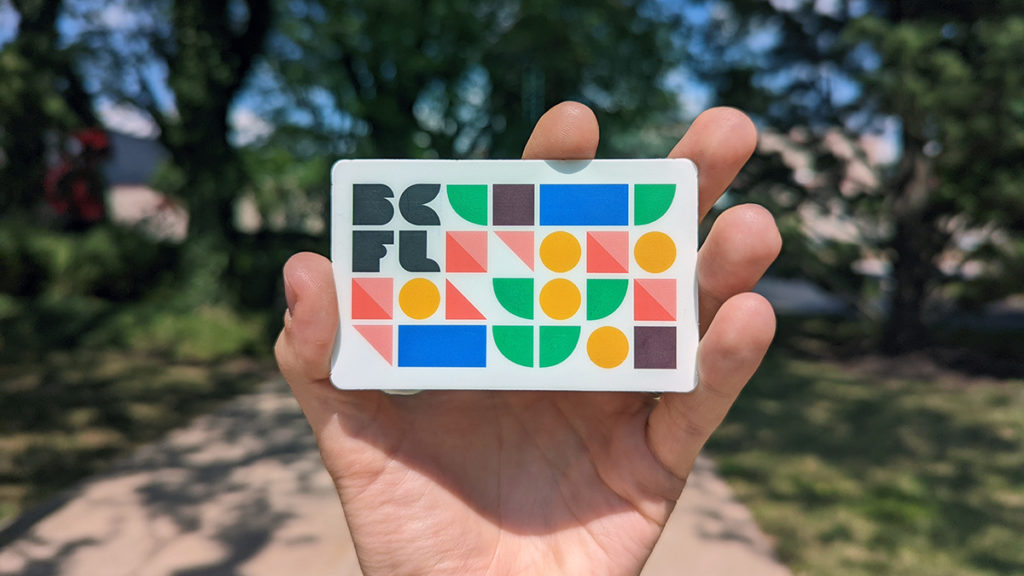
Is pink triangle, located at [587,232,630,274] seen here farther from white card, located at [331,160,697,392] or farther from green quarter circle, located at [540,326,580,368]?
green quarter circle, located at [540,326,580,368]

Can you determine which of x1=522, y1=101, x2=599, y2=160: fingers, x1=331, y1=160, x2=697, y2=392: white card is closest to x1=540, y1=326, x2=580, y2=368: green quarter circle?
x1=331, y1=160, x2=697, y2=392: white card

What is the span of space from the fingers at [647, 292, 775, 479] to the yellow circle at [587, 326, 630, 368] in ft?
0.45

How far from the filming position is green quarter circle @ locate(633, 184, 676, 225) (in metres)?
1.35

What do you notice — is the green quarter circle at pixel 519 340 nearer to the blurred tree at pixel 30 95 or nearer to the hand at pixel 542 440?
the hand at pixel 542 440

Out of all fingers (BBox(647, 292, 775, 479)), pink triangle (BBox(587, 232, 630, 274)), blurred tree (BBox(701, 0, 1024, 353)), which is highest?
blurred tree (BBox(701, 0, 1024, 353))

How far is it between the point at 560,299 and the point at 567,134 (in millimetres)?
335

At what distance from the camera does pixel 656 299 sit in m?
1.34

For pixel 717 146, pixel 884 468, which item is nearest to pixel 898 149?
pixel 884 468

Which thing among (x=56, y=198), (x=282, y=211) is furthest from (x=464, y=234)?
(x=282, y=211)

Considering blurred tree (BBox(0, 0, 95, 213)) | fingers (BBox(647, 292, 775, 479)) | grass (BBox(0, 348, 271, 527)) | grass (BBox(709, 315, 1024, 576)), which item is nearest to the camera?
fingers (BBox(647, 292, 775, 479))

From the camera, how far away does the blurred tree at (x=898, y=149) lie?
651cm

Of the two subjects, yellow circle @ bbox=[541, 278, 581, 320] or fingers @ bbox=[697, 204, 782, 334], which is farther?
yellow circle @ bbox=[541, 278, 581, 320]

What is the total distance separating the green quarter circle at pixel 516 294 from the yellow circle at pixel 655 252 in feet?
0.75

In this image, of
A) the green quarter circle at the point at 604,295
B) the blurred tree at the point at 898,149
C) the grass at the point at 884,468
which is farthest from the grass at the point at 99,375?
the blurred tree at the point at 898,149
